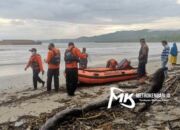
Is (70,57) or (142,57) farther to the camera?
(142,57)

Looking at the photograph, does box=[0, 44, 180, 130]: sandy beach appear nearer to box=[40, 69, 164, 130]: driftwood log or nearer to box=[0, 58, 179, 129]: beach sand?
box=[0, 58, 179, 129]: beach sand

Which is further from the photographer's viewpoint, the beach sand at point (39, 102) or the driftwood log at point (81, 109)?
the beach sand at point (39, 102)

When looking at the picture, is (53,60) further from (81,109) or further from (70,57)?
(81,109)

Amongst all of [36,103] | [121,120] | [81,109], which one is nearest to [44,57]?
[36,103]

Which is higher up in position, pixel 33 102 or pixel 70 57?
pixel 70 57

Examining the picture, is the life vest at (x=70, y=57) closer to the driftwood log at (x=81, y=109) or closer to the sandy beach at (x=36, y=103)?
the sandy beach at (x=36, y=103)

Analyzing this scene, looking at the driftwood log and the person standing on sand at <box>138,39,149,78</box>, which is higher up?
the person standing on sand at <box>138,39,149,78</box>

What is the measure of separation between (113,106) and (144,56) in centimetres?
641

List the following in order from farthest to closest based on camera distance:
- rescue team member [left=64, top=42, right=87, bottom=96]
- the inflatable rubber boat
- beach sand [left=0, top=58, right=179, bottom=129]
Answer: the inflatable rubber boat
rescue team member [left=64, top=42, right=87, bottom=96]
beach sand [left=0, top=58, right=179, bottom=129]

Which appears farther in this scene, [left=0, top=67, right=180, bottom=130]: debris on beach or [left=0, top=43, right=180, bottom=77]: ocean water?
[left=0, top=43, right=180, bottom=77]: ocean water

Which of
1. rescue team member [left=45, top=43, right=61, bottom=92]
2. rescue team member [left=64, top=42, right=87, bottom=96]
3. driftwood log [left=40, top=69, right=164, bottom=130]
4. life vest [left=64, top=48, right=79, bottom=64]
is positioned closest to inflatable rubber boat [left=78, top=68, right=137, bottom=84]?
rescue team member [left=45, top=43, right=61, bottom=92]

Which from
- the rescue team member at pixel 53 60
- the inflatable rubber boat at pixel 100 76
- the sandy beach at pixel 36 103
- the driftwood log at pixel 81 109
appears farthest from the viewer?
the inflatable rubber boat at pixel 100 76

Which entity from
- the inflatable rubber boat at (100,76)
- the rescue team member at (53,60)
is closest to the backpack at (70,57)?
the rescue team member at (53,60)

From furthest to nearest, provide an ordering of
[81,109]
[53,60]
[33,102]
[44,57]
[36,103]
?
[44,57] → [53,60] → [33,102] → [36,103] → [81,109]
